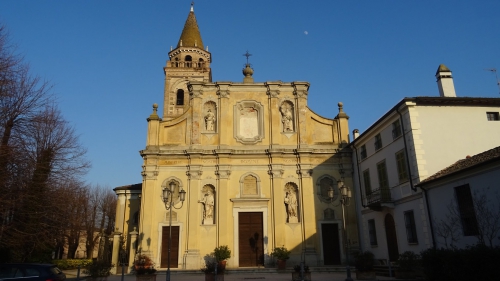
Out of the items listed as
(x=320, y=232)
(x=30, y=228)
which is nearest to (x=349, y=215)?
(x=320, y=232)

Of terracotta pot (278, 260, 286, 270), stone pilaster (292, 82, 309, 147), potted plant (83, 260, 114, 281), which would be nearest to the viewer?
potted plant (83, 260, 114, 281)

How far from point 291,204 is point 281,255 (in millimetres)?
3704

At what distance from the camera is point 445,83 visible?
21.1 m

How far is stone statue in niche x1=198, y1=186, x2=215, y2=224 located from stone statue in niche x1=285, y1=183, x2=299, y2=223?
5018 mm

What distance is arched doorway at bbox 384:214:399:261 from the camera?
750 inches

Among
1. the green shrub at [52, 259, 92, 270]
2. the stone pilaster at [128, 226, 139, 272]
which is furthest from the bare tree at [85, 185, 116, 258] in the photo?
the stone pilaster at [128, 226, 139, 272]

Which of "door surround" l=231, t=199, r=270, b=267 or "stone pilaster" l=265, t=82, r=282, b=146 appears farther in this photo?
"stone pilaster" l=265, t=82, r=282, b=146

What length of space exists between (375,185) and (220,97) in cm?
1220

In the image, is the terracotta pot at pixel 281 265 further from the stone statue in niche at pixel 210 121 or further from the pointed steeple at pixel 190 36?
the pointed steeple at pixel 190 36

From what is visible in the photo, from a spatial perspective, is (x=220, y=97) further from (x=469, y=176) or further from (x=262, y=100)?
(x=469, y=176)

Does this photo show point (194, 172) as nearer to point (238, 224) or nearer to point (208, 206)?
point (208, 206)

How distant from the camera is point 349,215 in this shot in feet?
78.5

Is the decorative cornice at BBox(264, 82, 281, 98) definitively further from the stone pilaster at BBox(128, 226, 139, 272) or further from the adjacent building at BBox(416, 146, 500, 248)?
the stone pilaster at BBox(128, 226, 139, 272)

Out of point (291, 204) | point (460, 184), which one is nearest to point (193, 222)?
point (291, 204)
